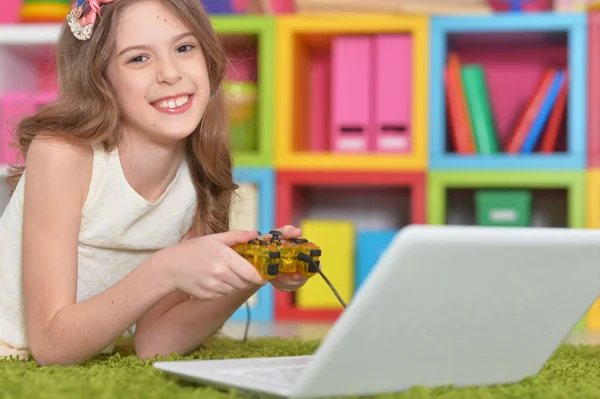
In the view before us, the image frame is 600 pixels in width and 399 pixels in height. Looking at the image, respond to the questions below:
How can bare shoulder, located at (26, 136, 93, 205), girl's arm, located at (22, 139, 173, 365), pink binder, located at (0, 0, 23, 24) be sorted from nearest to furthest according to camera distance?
girl's arm, located at (22, 139, 173, 365)
bare shoulder, located at (26, 136, 93, 205)
pink binder, located at (0, 0, 23, 24)

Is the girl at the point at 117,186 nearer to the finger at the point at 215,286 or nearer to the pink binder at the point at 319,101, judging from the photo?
the finger at the point at 215,286

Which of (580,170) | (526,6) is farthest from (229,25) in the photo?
(580,170)

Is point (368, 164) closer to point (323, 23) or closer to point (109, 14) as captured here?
point (323, 23)

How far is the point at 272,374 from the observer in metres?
0.84

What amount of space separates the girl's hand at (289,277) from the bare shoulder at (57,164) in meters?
0.30

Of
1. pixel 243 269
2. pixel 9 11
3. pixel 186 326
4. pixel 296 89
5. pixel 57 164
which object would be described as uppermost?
pixel 9 11

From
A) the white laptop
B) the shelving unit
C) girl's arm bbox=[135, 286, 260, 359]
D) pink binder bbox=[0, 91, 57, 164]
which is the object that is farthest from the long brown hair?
pink binder bbox=[0, 91, 57, 164]

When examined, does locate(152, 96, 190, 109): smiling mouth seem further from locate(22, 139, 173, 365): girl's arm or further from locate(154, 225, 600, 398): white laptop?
locate(154, 225, 600, 398): white laptop

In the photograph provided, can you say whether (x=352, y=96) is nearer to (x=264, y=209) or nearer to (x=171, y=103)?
(x=264, y=209)

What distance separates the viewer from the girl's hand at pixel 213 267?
88cm

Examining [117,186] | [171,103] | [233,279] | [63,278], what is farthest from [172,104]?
[233,279]

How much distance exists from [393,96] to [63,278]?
141 centimetres

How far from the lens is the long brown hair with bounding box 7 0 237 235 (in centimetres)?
117

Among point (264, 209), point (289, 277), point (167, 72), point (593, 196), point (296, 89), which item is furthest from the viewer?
point (296, 89)
